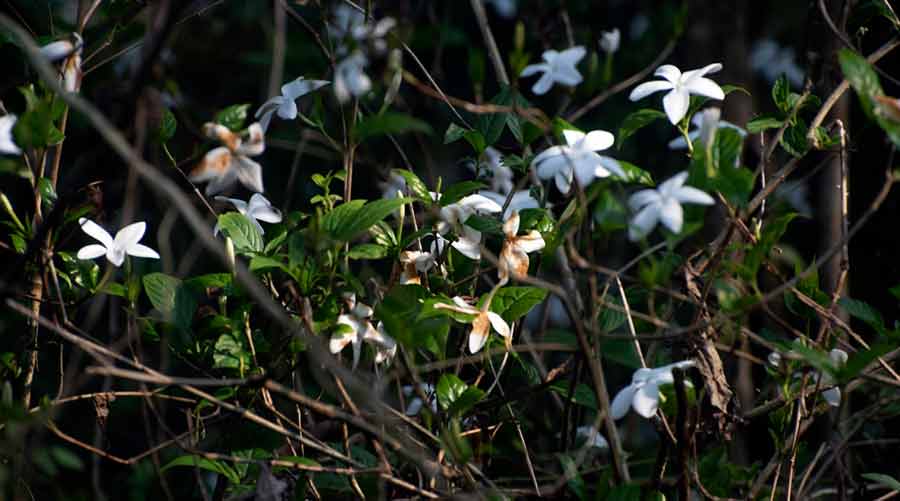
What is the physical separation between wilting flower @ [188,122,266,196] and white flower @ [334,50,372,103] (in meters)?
0.09

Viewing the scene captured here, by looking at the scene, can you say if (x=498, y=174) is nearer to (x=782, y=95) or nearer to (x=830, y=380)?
(x=782, y=95)

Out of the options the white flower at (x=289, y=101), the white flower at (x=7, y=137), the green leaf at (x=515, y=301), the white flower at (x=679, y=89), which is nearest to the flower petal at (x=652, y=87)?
the white flower at (x=679, y=89)

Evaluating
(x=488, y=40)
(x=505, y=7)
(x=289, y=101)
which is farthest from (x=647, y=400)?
(x=505, y=7)

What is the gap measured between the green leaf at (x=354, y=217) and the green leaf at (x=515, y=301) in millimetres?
158

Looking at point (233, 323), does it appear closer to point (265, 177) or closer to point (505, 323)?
point (505, 323)

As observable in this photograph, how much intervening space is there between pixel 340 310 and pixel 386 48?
286 millimetres

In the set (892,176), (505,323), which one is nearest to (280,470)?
(505,323)

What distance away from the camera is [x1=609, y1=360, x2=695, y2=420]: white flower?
103 cm

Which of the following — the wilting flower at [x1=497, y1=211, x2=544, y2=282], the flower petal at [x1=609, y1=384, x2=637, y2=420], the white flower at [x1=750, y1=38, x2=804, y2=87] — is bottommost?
the white flower at [x1=750, y1=38, x2=804, y2=87]

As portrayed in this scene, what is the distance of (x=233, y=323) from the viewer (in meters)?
1.14

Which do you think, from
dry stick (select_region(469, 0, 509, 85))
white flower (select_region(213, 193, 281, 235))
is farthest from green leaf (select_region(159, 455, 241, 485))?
dry stick (select_region(469, 0, 509, 85))

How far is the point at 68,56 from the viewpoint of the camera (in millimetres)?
1126

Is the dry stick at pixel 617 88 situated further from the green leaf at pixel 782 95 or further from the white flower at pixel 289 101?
the white flower at pixel 289 101

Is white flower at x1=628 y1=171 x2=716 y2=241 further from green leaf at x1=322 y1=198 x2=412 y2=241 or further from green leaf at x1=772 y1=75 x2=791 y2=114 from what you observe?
green leaf at x1=772 y1=75 x2=791 y2=114
